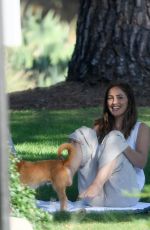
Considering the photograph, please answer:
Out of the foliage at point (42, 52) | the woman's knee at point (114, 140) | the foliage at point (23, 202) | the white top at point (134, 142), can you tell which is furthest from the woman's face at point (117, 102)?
the foliage at point (42, 52)

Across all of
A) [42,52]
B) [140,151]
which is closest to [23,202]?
[140,151]

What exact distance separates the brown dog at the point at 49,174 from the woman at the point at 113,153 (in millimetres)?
223

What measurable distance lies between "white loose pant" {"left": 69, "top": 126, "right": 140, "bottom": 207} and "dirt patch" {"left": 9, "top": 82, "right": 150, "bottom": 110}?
16.0 ft

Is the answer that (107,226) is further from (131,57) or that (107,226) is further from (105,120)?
(131,57)

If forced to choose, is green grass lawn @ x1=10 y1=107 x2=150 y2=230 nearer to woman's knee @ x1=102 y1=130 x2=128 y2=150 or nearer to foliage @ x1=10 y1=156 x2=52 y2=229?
foliage @ x1=10 y1=156 x2=52 y2=229

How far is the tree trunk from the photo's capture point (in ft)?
44.6

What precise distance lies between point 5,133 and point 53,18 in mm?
40185

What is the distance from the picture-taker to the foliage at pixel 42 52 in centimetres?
3459

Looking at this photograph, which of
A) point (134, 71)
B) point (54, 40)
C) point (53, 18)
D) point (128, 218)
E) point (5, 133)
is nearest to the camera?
point (5, 133)

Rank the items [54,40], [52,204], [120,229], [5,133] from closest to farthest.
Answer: [5,133], [120,229], [52,204], [54,40]

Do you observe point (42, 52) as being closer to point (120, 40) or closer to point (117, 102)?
point (120, 40)

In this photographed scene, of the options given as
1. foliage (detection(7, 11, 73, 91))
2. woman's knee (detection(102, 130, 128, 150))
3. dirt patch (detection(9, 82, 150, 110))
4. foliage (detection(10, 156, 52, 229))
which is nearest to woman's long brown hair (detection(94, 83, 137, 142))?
woman's knee (detection(102, 130, 128, 150))


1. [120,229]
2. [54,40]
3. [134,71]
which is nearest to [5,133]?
[120,229]

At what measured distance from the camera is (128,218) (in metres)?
7.25
